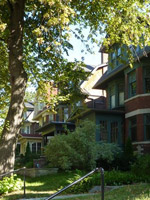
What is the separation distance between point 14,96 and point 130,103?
36.8 ft

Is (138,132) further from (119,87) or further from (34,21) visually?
(34,21)

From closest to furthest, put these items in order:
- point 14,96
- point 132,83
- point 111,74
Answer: point 14,96
point 132,83
point 111,74

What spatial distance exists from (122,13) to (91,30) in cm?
213

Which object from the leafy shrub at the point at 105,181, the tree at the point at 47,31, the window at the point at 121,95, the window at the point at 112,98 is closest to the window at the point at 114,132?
the window at the point at 121,95

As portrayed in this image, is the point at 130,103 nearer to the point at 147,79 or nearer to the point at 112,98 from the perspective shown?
the point at 147,79

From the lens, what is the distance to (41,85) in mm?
15547

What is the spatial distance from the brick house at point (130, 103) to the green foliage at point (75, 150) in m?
3.48

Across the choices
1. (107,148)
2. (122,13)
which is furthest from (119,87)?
(122,13)

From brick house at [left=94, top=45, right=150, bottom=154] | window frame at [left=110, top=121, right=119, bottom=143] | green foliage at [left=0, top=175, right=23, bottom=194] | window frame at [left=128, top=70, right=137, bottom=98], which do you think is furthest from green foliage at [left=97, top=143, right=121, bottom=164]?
green foliage at [left=0, top=175, right=23, bottom=194]

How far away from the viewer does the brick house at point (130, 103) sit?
65.2ft

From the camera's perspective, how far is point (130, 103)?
2122cm

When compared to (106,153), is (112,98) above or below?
above

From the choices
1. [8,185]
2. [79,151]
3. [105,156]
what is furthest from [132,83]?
[8,185]

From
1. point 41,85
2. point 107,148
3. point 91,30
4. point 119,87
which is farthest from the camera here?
point 119,87
